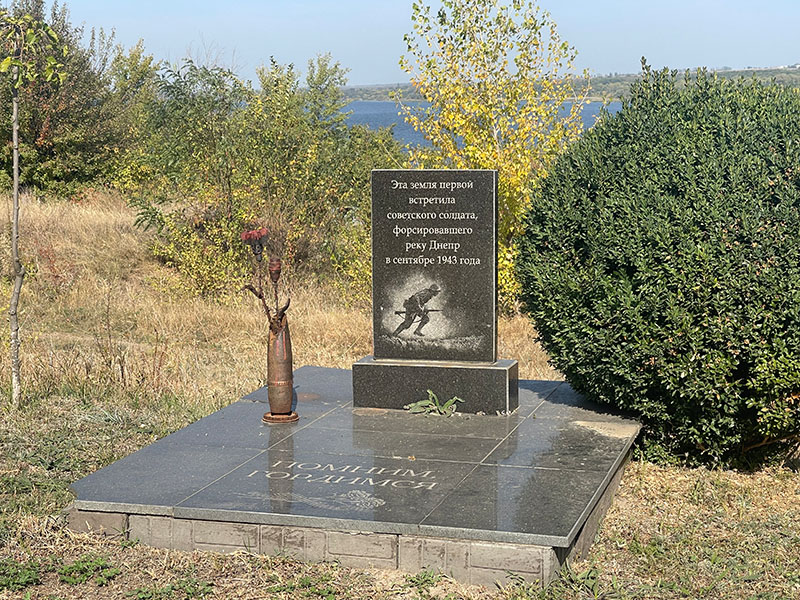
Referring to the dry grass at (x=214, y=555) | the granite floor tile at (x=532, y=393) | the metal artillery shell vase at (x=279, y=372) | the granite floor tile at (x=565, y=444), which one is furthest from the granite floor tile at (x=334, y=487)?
the granite floor tile at (x=532, y=393)

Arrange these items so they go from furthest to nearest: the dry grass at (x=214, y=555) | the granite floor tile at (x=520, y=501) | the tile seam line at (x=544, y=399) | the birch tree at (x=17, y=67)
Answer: the birch tree at (x=17, y=67)
the tile seam line at (x=544, y=399)
the granite floor tile at (x=520, y=501)
the dry grass at (x=214, y=555)

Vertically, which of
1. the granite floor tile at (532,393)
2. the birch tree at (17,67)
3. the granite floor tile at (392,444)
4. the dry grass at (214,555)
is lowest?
the dry grass at (214,555)

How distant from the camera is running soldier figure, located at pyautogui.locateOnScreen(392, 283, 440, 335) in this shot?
24.2ft

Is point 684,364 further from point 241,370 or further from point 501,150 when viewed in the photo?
point 501,150

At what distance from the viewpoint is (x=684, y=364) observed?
6.00 meters

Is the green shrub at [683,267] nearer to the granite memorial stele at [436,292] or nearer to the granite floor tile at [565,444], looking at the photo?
the granite floor tile at [565,444]

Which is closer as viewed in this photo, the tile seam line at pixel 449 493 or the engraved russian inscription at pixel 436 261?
the tile seam line at pixel 449 493

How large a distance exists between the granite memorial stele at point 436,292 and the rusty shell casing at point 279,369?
2.28 ft

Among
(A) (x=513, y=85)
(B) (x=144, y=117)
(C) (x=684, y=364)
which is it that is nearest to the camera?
(C) (x=684, y=364)

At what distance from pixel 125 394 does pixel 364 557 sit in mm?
3953

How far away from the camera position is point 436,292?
290 inches

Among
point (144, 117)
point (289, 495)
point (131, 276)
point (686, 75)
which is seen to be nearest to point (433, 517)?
point (289, 495)

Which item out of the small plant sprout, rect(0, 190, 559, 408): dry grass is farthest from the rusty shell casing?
rect(0, 190, 559, 408): dry grass

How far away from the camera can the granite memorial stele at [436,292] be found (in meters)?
7.21
